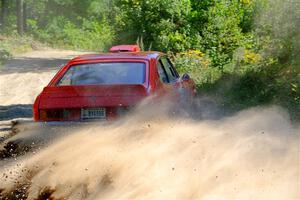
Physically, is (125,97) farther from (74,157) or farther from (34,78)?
(34,78)

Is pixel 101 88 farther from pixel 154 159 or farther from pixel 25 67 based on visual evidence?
pixel 25 67

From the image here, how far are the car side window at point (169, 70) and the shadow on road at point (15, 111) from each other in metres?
4.67

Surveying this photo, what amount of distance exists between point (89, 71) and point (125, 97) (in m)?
0.93

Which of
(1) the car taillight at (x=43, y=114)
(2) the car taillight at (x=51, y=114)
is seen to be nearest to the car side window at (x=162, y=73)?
(2) the car taillight at (x=51, y=114)

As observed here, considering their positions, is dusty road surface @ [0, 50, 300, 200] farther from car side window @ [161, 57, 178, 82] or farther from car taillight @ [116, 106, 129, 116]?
car side window @ [161, 57, 178, 82]

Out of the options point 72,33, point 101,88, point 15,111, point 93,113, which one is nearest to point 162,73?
point 101,88

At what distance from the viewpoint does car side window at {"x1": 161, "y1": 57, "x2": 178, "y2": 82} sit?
8.88m

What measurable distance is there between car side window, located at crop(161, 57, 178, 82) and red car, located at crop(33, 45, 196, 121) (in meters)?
0.50

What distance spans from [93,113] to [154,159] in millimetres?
1598

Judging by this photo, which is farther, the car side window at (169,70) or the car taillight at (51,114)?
the car side window at (169,70)

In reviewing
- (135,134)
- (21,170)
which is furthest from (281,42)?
(21,170)

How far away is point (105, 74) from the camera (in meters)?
7.78

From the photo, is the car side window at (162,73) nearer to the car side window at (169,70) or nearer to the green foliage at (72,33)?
the car side window at (169,70)

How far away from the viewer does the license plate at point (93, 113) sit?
730cm
